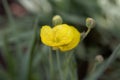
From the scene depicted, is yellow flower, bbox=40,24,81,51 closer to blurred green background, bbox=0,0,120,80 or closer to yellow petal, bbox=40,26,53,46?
yellow petal, bbox=40,26,53,46

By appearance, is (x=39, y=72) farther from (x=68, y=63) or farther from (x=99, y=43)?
(x=68, y=63)

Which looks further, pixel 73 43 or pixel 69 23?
pixel 69 23

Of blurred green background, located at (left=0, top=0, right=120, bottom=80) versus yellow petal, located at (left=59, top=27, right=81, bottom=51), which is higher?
yellow petal, located at (left=59, top=27, right=81, bottom=51)

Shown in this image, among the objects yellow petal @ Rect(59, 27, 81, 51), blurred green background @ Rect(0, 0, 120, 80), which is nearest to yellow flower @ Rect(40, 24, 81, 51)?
yellow petal @ Rect(59, 27, 81, 51)

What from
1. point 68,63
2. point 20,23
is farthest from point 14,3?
point 68,63

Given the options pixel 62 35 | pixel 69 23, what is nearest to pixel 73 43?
Result: pixel 62 35

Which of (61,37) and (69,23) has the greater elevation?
(61,37)

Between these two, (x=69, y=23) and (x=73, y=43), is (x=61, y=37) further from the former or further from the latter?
(x=69, y=23)
